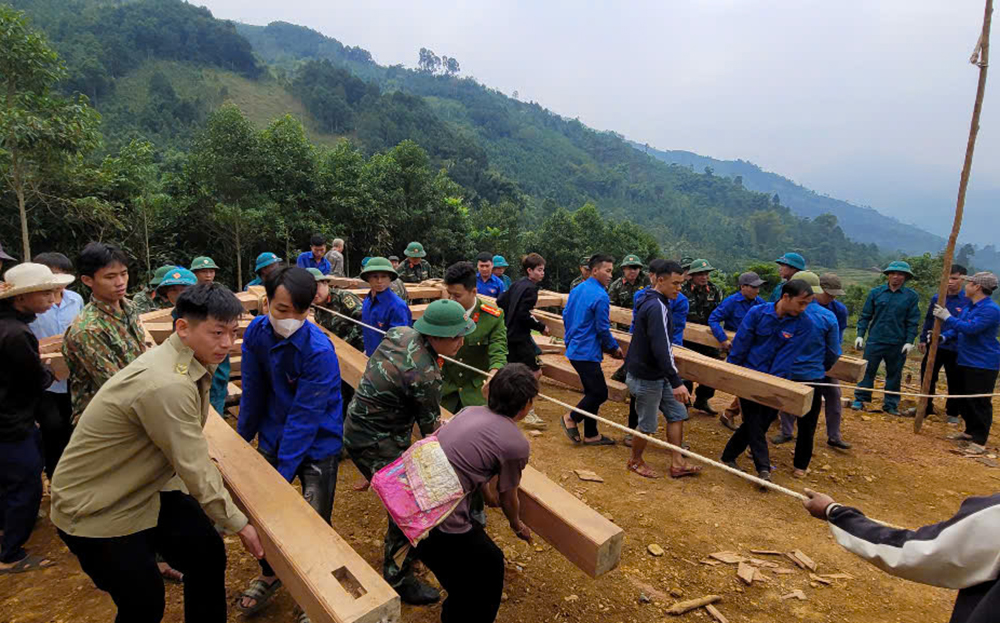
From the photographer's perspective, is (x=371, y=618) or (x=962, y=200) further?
(x=962, y=200)

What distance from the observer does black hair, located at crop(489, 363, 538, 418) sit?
2.31 metres

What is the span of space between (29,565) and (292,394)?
214 cm

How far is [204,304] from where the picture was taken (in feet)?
6.48

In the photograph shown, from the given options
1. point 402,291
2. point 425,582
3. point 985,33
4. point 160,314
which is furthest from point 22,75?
point 985,33

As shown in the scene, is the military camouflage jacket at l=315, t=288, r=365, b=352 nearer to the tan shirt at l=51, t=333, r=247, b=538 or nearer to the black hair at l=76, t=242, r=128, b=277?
the black hair at l=76, t=242, r=128, b=277

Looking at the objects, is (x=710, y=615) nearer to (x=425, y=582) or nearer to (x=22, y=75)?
(x=425, y=582)

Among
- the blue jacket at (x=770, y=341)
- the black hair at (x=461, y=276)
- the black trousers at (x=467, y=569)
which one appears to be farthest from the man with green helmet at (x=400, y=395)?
the blue jacket at (x=770, y=341)

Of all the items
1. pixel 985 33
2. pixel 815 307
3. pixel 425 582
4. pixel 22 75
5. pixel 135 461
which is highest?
pixel 985 33

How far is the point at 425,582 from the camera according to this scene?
3.14 metres

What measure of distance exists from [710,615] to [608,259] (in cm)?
324

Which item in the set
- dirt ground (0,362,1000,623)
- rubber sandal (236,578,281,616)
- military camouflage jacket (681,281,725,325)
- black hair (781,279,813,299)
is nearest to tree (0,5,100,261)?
dirt ground (0,362,1000,623)

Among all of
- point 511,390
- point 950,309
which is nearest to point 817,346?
point 950,309

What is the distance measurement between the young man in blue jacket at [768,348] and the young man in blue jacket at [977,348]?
97.6 inches

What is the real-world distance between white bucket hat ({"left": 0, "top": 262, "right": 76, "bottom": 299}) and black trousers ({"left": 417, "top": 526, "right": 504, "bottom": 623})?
2.71 meters
